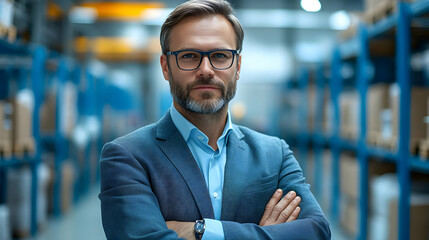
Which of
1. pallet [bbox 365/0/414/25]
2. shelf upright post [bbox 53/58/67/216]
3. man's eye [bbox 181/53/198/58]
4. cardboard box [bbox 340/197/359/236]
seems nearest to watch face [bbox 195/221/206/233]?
man's eye [bbox 181/53/198/58]

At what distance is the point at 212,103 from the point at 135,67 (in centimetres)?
1252

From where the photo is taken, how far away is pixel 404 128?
3350 mm

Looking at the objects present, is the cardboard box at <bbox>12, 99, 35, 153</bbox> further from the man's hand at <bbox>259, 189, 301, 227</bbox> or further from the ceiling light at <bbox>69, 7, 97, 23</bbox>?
the ceiling light at <bbox>69, 7, 97, 23</bbox>

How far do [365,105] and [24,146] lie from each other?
4195mm

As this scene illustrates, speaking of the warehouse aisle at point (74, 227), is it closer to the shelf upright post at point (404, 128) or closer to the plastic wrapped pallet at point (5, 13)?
the plastic wrapped pallet at point (5, 13)

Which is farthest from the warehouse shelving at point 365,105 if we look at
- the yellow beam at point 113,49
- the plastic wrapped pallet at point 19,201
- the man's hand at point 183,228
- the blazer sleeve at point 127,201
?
the yellow beam at point 113,49

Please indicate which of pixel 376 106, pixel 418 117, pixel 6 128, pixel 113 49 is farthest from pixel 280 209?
pixel 113 49

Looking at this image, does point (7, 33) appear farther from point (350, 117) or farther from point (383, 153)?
point (350, 117)

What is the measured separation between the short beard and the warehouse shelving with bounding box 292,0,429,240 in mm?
2300

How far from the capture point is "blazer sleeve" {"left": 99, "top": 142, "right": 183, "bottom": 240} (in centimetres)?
139

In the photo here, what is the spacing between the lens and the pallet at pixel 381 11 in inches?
152

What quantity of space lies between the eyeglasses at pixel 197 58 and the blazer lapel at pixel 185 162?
0.97 feet

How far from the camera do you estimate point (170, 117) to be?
1646mm

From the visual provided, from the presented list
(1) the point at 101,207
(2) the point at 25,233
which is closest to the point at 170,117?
(1) the point at 101,207
